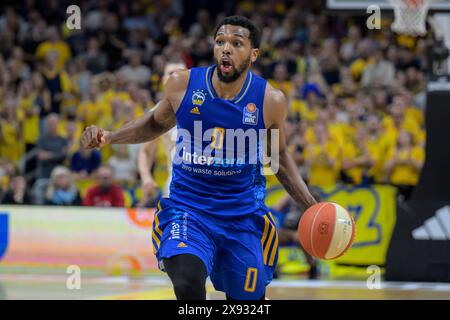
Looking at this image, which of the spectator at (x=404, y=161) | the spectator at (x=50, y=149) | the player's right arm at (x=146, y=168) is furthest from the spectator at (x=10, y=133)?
the player's right arm at (x=146, y=168)

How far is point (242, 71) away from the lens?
6.34 metres

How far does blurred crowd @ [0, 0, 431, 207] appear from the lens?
1469 cm

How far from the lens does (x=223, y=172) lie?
20.5 ft

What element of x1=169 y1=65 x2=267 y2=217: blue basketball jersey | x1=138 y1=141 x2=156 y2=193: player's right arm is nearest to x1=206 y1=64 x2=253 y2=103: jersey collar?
x1=169 y1=65 x2=267 y2=217: blue basketball jersey

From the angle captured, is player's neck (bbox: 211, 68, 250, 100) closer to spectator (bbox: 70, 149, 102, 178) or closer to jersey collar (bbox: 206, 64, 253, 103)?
jersey collar (bbox: 206, 64, 253, 103)

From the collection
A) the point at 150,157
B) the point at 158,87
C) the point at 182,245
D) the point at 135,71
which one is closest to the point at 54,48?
the point at 135,71

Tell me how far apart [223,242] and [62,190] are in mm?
8700

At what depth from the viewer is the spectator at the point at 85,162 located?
15.1 metres

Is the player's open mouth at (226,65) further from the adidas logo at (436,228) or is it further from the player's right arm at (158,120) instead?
the adidas logo at (436,228)

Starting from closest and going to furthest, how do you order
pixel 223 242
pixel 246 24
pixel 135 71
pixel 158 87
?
1. pixel 223 242
2. pixel 246 24
3. pixel 158 87
4. pixel 135 71

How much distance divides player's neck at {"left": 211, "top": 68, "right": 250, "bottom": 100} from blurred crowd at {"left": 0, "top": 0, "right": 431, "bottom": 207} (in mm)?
7721

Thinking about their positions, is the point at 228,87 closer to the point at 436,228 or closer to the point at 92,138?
the point at 92,138

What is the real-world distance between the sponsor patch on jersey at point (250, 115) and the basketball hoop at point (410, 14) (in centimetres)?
740
